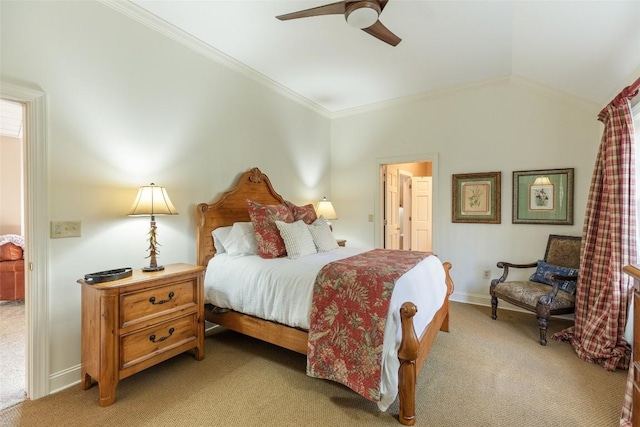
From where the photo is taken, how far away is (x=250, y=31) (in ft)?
9.23

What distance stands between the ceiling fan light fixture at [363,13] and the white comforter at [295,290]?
1786 mm

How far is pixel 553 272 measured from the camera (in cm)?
320

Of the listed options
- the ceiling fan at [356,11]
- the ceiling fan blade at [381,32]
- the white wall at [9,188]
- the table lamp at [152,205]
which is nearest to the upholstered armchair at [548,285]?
the ceiling fan blade at [381,32]

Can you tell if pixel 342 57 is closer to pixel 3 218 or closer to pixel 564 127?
pixel 564 127

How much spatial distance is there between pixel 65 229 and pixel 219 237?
1.21 m

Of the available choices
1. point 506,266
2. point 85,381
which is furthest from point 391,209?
point 85,381

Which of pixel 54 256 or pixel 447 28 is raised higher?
pixel 447 28

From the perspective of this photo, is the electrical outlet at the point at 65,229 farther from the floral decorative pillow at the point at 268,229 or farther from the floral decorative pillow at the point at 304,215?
the floral decorative pillow at the point at 304,215

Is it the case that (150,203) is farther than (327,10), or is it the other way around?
(150,203)

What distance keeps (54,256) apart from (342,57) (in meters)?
3.15

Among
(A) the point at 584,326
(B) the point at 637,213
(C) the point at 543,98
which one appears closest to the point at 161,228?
(A) the point at 584,326

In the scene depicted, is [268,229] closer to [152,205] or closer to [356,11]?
[152,205]

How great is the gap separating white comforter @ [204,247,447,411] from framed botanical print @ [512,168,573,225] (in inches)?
68.2

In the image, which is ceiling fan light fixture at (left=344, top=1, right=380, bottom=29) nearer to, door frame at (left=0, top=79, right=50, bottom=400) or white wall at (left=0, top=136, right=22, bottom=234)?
door frame at (left=0, top=79, right=50, bottom=400)
